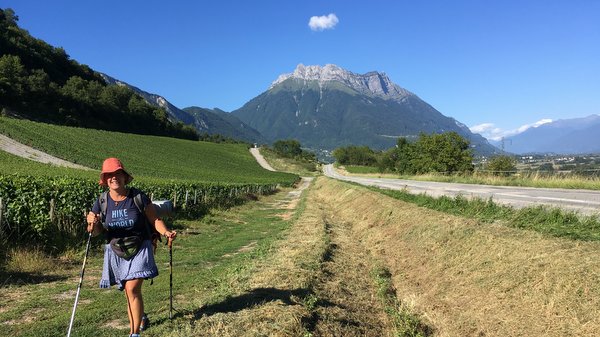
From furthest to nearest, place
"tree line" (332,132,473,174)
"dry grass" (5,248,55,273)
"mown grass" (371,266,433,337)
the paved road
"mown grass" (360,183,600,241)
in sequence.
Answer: "tree line" (332,132,473,174), the paved road, "dry grass" (5,248,55,273), "mown grass" (360,183,600,241), "mown grass" (371,266,433,337)

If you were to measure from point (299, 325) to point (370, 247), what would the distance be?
25.7 ft

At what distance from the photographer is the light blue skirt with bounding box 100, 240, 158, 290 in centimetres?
476

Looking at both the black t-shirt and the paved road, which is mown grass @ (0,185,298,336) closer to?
the black t-shirt

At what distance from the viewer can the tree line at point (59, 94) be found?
82.1m

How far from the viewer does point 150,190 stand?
65.4 ft

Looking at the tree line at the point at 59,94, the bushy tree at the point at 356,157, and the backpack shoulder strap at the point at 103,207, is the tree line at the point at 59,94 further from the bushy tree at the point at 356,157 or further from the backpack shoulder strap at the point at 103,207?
the backpack shoulder strap at the point at 103,207

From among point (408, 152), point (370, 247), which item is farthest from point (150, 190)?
point (408, 152)

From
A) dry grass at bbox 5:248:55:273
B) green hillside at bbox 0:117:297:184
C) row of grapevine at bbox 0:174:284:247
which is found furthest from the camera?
green hillside at bbox 0:117:297:184

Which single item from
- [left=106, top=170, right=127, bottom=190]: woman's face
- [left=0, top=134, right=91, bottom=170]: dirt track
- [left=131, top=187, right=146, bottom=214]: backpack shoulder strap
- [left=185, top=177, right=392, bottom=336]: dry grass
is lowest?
[left=185, top=177, right=392, bottom=336]: dry grass

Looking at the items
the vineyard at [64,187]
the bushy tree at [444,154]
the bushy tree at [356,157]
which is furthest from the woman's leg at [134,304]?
the bushy tree at [356,157]

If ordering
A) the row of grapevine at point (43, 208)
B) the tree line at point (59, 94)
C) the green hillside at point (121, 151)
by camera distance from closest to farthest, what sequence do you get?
the row of grapevine at point (43, 208), the green hillside at point (121, 151), the tree line at point (59, 94)

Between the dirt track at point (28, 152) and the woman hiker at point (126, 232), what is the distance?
4041cm

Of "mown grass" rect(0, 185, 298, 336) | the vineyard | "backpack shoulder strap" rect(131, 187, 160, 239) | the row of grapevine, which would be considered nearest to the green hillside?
the vineyard

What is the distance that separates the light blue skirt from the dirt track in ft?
132
